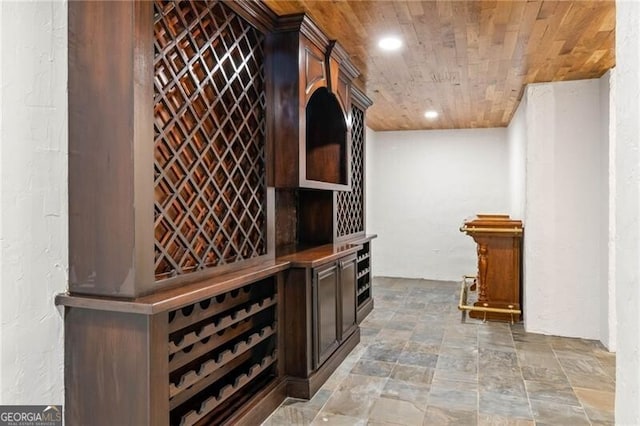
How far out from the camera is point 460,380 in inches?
119

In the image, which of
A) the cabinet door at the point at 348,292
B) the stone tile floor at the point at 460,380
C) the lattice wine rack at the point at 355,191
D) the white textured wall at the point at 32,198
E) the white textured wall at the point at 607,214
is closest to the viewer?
the white textured wall at the point at 32,198

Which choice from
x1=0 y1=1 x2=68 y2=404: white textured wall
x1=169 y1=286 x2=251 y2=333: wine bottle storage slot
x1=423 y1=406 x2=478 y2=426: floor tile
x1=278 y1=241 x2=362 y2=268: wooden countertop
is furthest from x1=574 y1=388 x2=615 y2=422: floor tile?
x1=0 y1=1 x2=68 y2=404: white textured wall

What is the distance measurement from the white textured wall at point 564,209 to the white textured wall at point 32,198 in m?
3.97

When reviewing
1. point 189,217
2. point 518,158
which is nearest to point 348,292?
point 189,217

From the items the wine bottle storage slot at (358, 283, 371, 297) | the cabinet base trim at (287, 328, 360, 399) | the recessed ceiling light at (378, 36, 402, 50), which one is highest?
the recessed ceiling light at (378, 36, 402, 50)

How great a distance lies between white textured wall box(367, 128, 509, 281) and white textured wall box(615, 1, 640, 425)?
18.4ft

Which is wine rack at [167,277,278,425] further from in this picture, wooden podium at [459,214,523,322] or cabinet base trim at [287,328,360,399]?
wooden podium at [459,214,523,322]

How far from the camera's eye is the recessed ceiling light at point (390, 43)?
298cm

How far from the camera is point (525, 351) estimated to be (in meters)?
3.65

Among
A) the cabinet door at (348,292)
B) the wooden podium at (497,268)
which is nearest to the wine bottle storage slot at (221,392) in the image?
the cabinet door at (348,292)

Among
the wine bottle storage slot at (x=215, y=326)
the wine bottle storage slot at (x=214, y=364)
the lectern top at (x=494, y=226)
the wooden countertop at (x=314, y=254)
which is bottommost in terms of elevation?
the wine bottle storage slot at (x=214, y=364)

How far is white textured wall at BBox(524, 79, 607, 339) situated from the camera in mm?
3984

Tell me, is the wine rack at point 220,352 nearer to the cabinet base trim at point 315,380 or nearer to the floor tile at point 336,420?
the cabinet base trim at point 315,380

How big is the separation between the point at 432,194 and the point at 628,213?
589cm
